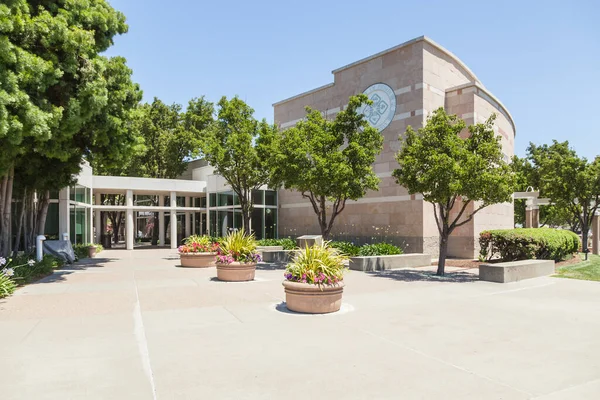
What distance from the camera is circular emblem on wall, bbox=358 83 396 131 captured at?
75.4 feet

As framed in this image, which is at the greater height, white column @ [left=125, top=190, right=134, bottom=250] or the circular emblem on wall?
the circular emblem on wall

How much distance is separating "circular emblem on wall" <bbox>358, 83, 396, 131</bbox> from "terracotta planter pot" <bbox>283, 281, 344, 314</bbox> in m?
16.1

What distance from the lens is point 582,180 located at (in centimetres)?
2603

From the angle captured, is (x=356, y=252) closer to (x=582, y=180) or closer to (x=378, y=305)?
(x=378, y=305)

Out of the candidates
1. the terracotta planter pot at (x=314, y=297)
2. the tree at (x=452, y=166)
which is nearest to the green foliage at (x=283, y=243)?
the tree at (x=452, y=166)

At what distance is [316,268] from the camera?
8.70 metres

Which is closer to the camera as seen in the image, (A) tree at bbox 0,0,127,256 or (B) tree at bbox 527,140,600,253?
(A) tree at bbox 0,0,127,256

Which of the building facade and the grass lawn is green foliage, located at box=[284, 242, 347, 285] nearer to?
the grass lawn

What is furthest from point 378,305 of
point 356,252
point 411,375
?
point 356,252

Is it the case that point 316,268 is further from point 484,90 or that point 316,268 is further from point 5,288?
point 484,90

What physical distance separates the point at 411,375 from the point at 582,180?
86.2ft

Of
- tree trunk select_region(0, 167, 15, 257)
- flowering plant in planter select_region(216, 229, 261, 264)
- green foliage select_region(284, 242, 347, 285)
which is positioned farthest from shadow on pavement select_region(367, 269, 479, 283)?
tree trunk select_region(0, 167, 15, 257)

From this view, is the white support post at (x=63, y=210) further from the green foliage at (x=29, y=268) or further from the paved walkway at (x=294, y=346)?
the paved walkway at (x=294, y=346)

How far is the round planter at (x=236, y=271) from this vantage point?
12945mm
